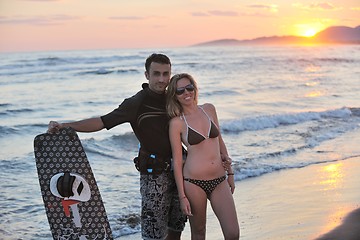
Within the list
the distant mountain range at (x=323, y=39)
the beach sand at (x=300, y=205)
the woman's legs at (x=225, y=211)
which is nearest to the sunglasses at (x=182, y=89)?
the woman's legs at (x=225, y=211)

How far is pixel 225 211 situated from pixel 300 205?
3.46m

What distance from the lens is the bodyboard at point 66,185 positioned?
191 inches

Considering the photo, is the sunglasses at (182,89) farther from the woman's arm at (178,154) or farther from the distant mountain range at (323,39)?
the distant mountain range at (323,39)

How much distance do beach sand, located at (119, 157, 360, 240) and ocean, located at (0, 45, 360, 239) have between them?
0.74 m

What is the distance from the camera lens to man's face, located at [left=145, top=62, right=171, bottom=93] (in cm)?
456

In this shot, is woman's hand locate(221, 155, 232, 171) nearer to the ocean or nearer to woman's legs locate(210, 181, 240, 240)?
woman's legs locate(210, 181, 240, 240)

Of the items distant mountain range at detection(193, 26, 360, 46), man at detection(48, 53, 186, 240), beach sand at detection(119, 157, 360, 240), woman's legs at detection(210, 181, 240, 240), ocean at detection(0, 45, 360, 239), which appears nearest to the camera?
woman's legs at detection(210, 181, 240, 240)

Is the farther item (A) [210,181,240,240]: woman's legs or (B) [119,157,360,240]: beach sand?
(B) [119,157,360,240]: beach sand

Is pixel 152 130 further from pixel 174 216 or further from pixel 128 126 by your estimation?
pixel 128 126

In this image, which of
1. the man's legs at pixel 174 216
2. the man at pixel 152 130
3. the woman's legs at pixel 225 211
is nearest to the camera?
the woman's legs at pixel 225 211

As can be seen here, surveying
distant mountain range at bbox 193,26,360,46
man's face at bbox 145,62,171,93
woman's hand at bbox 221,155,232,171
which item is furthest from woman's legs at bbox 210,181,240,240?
distant mountain range at bbox 193,26,360,46

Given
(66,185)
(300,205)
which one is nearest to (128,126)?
(300,205)

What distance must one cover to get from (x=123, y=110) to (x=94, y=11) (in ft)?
113

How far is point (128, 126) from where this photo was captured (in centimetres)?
1631
